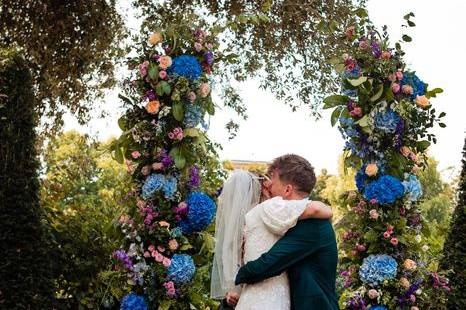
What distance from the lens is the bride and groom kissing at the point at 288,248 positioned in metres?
3.14

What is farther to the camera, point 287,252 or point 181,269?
point 181,269

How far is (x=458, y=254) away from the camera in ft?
19.3

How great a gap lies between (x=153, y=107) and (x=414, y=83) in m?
1.97

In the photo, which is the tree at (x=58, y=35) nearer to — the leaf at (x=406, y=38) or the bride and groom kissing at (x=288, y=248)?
the leaf at (x=406, y=38)

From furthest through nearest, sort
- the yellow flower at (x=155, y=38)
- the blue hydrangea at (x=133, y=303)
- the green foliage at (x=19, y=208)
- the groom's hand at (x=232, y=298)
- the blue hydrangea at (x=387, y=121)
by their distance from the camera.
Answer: the green foliage at (x=19, y=208) < the blue hydrangea at (x=387, y=121) < the yellow flower at (x=155, y=38) < the blue hydrangea at (x=133, y=303) < the groom's hand at (x=232, y=298)

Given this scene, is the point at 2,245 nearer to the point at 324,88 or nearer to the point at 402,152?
the point at 402,152

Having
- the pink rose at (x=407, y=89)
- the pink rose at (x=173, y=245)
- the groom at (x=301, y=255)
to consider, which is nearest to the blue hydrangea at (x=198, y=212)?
the pink rose at (x=173, y=245)

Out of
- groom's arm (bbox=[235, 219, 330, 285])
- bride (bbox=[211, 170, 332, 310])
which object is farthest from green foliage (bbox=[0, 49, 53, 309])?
groom's arm (bbox=[235, 219, 330, 285])

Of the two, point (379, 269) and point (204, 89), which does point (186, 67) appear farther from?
point (379, 269)

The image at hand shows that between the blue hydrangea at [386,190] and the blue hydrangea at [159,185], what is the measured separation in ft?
4.77

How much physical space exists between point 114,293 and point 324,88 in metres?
6.44

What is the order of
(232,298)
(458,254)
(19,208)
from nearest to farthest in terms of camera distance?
1. (232,298)
2. (19,208)
3. (458,254)

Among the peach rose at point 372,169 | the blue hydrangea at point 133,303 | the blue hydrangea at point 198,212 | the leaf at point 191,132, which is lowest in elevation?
the blue hydrangea at point 133,303

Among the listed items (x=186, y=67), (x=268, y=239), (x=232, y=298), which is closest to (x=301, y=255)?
(x=268, y=239)
